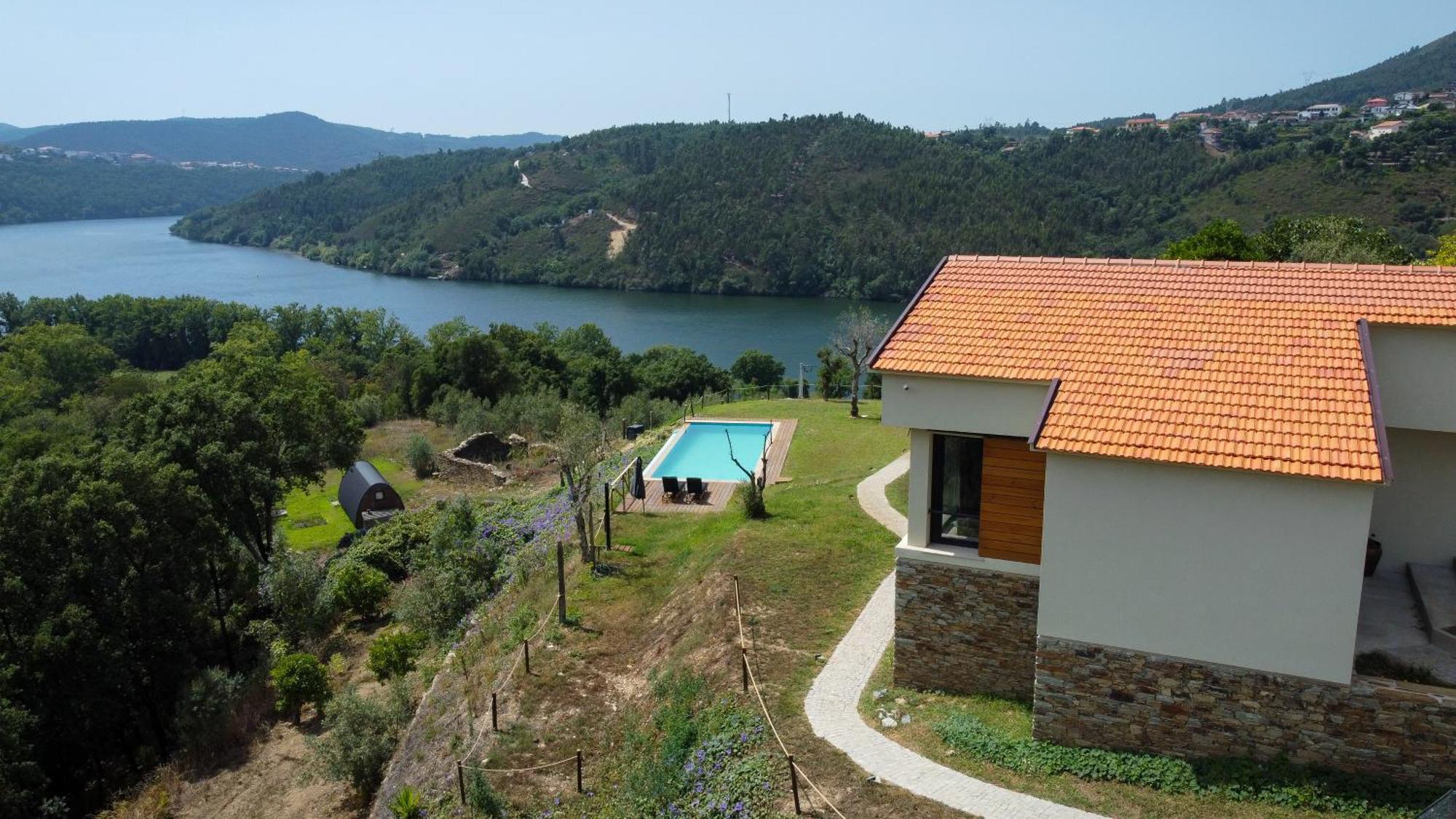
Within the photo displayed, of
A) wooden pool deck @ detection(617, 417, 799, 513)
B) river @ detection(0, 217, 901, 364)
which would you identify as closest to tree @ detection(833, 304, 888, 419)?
wooden pool deck @ detection(617, 417, 799, 513)

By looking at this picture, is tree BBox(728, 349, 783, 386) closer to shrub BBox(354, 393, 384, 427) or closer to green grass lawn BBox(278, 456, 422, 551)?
shrub BBox(354, 393, 384, 427)

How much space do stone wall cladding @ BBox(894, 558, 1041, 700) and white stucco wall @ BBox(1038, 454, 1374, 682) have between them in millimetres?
807

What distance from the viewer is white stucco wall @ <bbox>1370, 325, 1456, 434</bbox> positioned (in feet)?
30.9

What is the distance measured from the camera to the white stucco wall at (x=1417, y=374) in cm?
941

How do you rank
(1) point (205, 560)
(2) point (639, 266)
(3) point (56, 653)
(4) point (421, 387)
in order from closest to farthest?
(3) point (56, 653) → (1) point (205, 560) → (4) point (421, 387) → (2) point (639, 266)

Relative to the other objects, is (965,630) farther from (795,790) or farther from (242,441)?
(242,441)

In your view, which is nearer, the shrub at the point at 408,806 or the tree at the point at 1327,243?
the shrub at the point at 408,806

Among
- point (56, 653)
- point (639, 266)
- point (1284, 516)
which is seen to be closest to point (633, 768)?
point (1284, 516)

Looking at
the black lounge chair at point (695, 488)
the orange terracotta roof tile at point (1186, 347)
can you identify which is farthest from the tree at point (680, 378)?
the orange terracotta roof tile at point (1186, 347)

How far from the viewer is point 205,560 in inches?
796

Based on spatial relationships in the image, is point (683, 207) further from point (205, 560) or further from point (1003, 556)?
point (1003, 556)

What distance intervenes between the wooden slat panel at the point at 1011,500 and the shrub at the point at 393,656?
1102cm

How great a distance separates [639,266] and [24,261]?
96.4m

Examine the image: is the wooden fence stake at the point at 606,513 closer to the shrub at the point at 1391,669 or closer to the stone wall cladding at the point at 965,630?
the stone wall cladding at the point at 965,630
